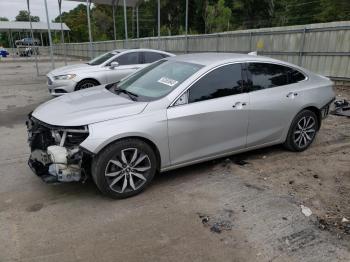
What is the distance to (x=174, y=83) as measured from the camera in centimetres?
425

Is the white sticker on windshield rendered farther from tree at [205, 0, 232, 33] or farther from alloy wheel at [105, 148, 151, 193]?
tree at [205, 0, 232, 33]

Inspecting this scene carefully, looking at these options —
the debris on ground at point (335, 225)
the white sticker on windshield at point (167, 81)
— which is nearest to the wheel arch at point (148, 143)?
the white sticker on windshield at point (167, 81)

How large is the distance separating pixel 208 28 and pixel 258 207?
97.0 ft

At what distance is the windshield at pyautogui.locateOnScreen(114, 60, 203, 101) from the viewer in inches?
167

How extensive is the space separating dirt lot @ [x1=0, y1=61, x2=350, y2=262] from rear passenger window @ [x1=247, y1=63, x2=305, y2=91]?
3.78 ft

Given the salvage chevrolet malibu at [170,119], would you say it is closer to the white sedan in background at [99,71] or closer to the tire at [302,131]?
the tire at [302,131]

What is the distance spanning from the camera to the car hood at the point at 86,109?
12.2 feet

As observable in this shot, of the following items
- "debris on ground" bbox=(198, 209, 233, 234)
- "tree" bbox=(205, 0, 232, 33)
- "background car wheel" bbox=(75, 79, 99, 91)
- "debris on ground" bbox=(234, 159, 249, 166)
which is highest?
"tree" bbox=(205, 0, 232, 33)

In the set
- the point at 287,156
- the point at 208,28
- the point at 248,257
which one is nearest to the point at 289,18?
the point at 208,28

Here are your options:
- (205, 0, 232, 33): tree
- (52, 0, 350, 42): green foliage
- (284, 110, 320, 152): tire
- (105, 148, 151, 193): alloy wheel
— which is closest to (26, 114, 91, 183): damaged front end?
(105, 148, 151, 193): alloy wheel

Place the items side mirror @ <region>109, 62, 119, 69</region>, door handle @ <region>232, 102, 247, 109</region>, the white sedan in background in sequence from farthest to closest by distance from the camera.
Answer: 1. side mirror @ <region>109, 62, 119, 69</region>
2. the white sedan in background
3. door handle @ <region>232, 102, 247, 109</region>

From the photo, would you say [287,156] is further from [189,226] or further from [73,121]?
[73,121]

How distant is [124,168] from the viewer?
3781 mm

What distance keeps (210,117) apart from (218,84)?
50 cm
